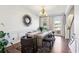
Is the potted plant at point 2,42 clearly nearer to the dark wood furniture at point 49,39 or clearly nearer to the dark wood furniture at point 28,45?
the dark wood furniture at point 28,45

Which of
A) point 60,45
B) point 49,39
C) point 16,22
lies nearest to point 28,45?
point 49,39

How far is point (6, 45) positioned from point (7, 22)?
0.61 metres

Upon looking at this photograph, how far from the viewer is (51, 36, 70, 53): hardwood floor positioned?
3103 millimetres

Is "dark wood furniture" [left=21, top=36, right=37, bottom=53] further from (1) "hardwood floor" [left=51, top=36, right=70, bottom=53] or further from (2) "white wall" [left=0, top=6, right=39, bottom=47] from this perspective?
(1) "hardwood floor" [left=51, top=36, right=70, bottom=53]

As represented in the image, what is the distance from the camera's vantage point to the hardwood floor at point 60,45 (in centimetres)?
310

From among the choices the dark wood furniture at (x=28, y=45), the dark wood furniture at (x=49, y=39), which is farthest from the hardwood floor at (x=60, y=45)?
the dark wood furniture at (x=28, y=45)

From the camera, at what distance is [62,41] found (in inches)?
124

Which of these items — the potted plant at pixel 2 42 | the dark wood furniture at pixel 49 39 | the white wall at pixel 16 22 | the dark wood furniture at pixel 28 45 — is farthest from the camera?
the dark wood furniture at pixel 49 39

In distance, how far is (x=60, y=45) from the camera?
3.44m

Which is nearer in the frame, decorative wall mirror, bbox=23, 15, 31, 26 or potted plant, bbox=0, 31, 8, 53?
potted plant, bbox=0, 31, 8, 53

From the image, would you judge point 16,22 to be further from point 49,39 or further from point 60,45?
point 60,45

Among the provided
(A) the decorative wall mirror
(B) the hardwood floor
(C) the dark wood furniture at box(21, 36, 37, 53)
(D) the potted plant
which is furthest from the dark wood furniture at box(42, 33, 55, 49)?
(D) the potted plant

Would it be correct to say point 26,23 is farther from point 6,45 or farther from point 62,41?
point 62,41

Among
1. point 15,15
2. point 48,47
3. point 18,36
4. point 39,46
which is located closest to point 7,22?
point 15,15
